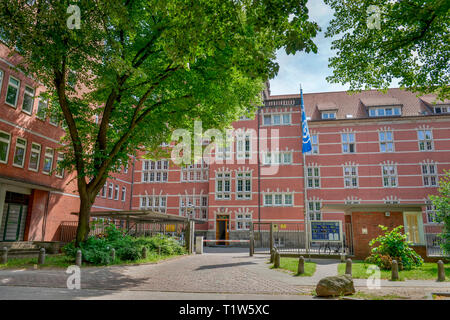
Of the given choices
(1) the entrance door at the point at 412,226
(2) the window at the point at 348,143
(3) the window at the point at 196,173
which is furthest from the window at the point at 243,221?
(1) the entrance door at the point at 412,226

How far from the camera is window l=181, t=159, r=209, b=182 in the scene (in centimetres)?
4159

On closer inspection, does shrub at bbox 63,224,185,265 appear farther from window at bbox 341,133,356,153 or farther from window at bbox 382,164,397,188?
window at bbox 382,164,397,188

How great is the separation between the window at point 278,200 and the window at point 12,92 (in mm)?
26819

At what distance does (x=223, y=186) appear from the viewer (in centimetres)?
3922

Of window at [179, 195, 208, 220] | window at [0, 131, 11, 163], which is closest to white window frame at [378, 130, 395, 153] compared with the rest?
window at [179, 195, 208, 220]

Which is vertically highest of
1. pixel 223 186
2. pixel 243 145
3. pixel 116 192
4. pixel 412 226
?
pixel 243 145

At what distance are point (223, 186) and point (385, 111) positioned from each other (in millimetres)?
22293

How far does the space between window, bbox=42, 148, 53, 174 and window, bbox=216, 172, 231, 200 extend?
20255mm

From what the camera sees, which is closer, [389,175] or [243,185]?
[389,175]

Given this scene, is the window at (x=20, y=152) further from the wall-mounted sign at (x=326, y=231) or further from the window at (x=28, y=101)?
the wall-mounted sign at (x=326, y=231)

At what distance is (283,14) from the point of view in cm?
780

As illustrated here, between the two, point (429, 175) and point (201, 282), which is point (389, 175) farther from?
point (201, 282)

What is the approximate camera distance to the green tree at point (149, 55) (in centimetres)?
819

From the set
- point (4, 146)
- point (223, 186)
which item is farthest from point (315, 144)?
point (4, 146)
